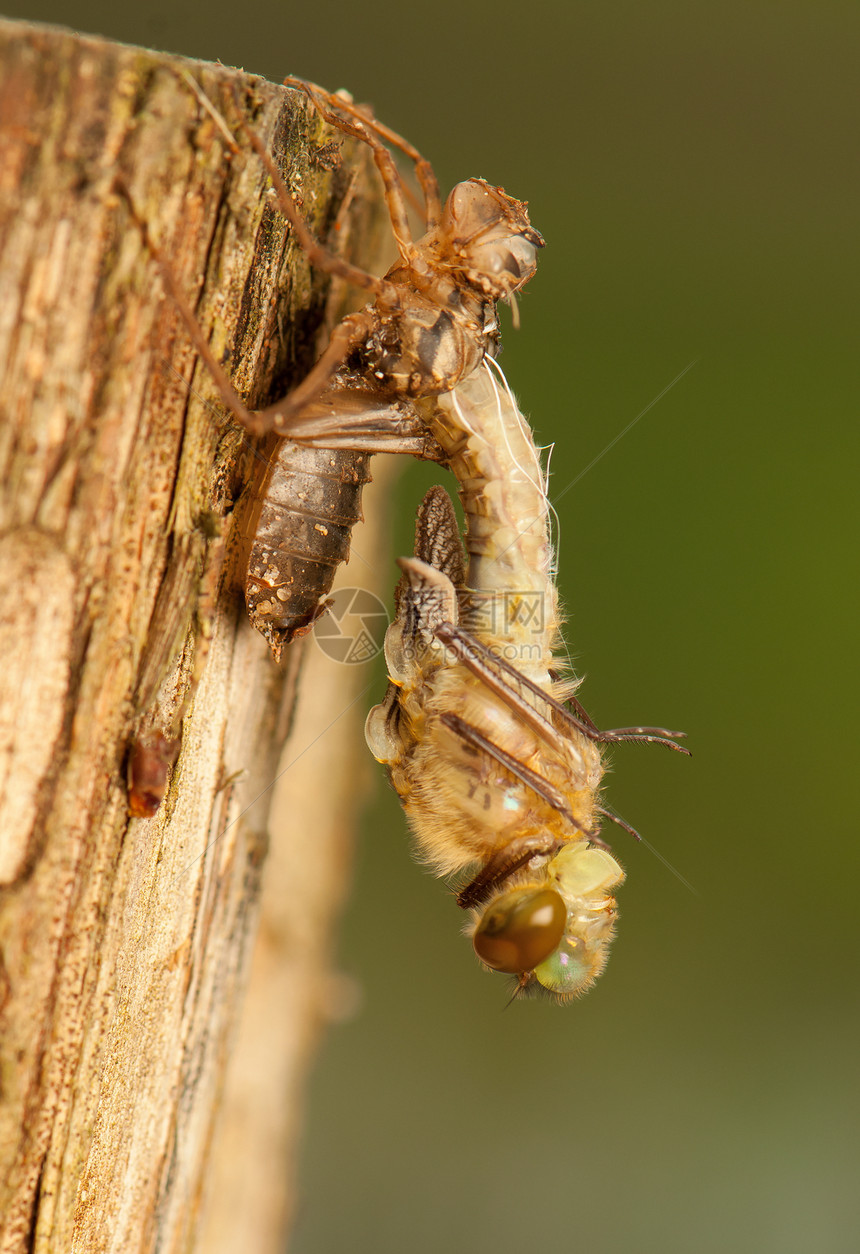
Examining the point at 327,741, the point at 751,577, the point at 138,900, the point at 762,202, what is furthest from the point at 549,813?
the point at 762,202

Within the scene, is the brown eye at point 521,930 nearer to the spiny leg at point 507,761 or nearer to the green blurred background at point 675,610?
the spiny leg at point 507,761

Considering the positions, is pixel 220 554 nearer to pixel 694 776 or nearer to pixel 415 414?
pixel 415 414

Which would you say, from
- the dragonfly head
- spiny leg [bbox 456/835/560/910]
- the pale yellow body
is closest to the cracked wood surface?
the dragonfly head

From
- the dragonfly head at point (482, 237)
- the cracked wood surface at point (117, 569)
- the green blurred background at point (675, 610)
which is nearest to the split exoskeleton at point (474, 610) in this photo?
the dragonfly head at point (482, 237)

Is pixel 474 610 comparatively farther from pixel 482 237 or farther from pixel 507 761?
pixel 482 237

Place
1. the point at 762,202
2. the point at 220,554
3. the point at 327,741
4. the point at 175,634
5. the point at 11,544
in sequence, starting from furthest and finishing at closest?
the point at 762,202 → the point at 327,741 → the point at 220,554 → the point at 175,634 → the point at 11,544
